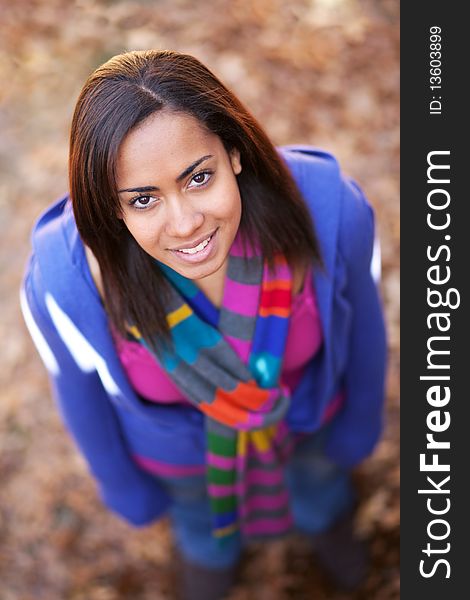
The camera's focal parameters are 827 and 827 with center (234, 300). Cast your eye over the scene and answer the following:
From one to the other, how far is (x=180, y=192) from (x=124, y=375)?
0.49 metres

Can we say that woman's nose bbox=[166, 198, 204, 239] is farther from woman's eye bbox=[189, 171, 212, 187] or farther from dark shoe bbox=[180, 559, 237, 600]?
dark shoe bbox=[180, 559, 237, 600]

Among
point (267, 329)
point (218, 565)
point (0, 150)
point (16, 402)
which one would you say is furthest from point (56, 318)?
point (0, 150)

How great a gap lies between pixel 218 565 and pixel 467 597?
86cm

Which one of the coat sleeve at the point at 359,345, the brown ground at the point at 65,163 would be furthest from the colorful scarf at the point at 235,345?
the brown ground at the point at 65,163

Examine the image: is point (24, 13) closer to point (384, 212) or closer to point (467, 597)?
point (384, 212)

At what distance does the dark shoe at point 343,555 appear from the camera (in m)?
2.52

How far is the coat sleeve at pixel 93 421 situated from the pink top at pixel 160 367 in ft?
0.35

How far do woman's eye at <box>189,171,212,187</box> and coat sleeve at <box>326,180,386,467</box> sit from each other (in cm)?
37

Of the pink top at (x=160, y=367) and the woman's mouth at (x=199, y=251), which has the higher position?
the woman's mouth at (x=199, y=251)

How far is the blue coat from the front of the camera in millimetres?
1536

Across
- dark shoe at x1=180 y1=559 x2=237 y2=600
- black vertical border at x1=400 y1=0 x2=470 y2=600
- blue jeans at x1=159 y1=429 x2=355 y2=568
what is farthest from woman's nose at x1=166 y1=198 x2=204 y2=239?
dark shoe at x1=180 y1=559 x2=237 y2=600

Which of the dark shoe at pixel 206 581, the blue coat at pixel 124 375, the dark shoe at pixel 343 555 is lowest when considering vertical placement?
the dark shoe at pixel 206 581

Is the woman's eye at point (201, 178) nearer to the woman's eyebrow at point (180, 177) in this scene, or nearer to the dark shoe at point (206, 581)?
the woman's eyebrow at point (180, 177)

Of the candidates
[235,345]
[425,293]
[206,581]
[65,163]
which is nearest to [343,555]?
[206,581]
